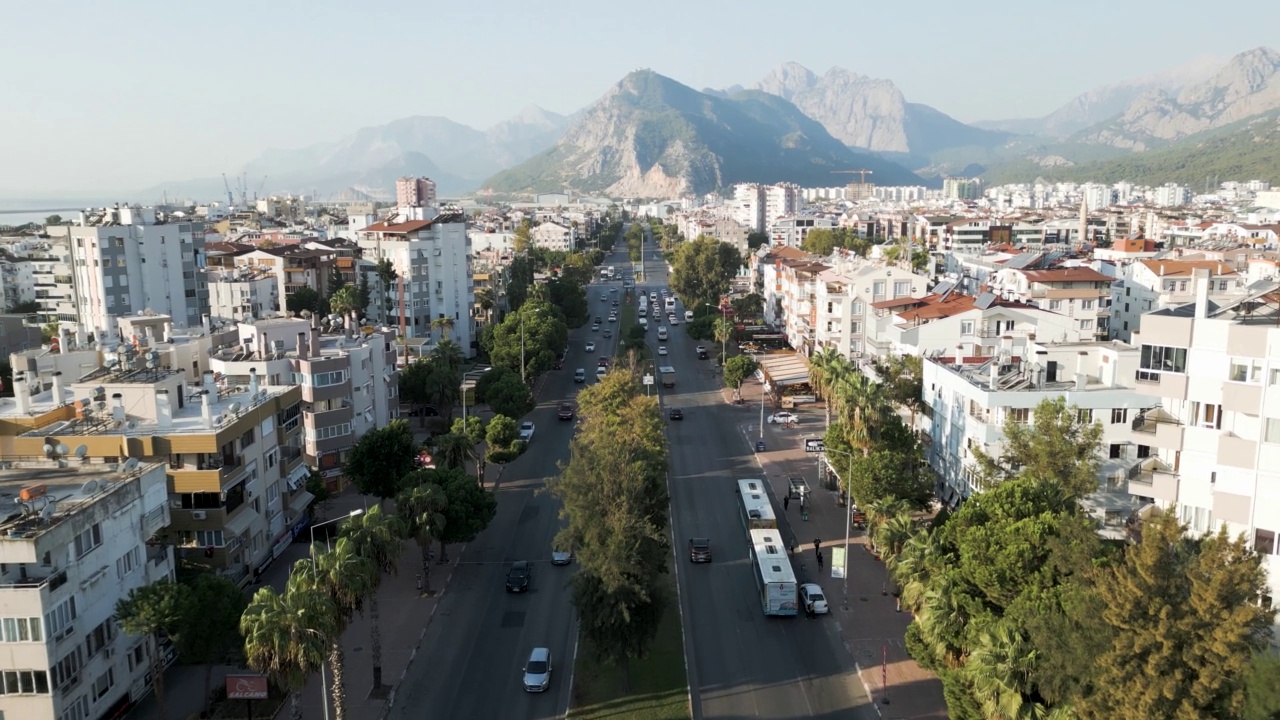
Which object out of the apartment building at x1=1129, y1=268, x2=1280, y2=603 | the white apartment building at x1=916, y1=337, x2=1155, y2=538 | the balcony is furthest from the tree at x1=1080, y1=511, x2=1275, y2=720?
the white apartment building at x1=916, y1=337, x2=1155, y2=538

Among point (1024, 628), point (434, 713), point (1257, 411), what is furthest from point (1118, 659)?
point (434, 713)

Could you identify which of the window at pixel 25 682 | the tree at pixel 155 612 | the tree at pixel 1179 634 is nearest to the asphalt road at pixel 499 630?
the tree at pixel 155 612

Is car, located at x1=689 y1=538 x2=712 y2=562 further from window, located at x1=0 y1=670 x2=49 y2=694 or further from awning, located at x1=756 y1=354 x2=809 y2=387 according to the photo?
awning, located at x1=756 y1=354 x2=809 y2=387

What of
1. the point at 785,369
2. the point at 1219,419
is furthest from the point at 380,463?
the point at 785,369

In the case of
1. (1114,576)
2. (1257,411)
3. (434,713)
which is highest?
(1257,411)

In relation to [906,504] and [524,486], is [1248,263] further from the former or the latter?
[524,486]

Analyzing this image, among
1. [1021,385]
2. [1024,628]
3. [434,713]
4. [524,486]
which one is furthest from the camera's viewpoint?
[524,486]

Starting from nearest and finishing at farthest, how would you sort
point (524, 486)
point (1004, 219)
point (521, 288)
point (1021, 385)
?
point (1021, 385), point (524, 486), point (521, 288), point (1004, 219)

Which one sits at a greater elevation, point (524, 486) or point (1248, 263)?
point (1248, 263)
